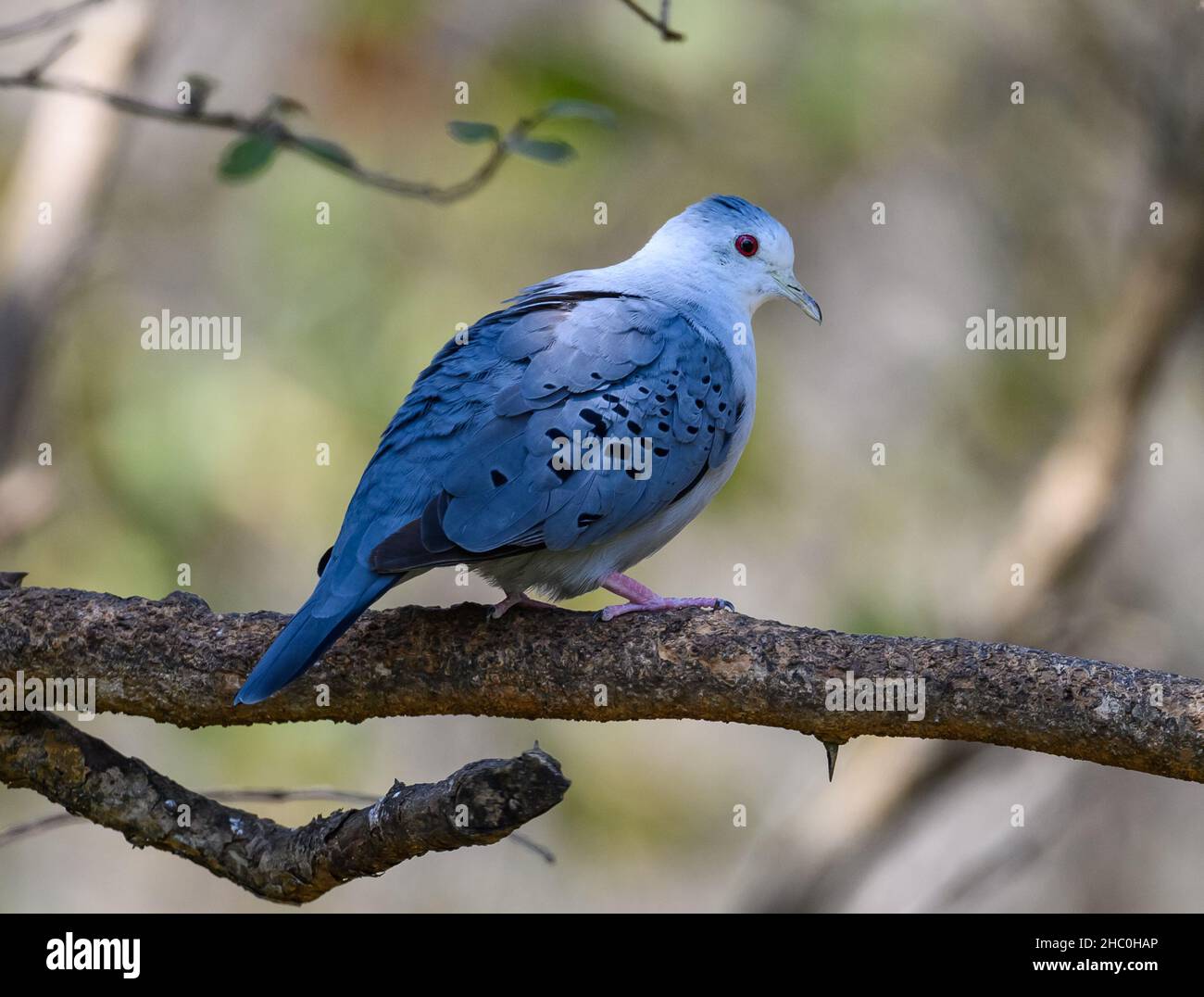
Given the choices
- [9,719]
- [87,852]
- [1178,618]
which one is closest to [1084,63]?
[1178,618]

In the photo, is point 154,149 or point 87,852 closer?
point 154,149

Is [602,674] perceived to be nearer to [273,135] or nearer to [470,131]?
[470,131]

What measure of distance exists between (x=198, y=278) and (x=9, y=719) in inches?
229

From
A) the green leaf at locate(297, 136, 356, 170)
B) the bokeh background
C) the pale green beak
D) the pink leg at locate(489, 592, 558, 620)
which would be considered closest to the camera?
the green leaf at locate(297, 136, 356, 170)

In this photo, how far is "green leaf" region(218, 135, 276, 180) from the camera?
3.76 metres

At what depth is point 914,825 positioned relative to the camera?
306 inches

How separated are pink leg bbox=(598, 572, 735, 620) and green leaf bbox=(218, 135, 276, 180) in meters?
1.59

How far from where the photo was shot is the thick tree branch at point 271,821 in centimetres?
314

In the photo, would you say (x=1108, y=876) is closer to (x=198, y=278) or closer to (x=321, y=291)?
(x=321, y=291)

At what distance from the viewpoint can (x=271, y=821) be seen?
12.6 ft

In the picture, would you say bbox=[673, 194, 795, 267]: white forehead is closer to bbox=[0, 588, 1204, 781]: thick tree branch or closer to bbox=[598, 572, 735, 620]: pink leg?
bbox=[598, 572, 735, 620]: pink leg

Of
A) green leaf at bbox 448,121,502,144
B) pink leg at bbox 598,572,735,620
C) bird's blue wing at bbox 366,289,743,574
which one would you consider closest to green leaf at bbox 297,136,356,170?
green leaf at bbox 448,121,502,144

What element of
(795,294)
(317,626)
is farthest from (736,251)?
(317,626)

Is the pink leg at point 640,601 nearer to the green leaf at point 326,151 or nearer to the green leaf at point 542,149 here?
the green leaf at point 542,149
